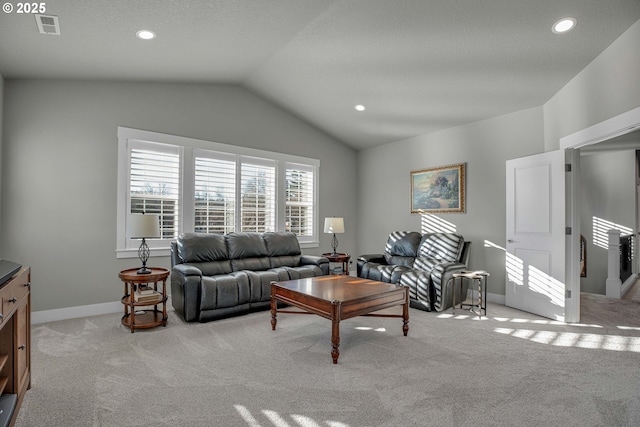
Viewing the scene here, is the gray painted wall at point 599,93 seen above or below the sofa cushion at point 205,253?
above

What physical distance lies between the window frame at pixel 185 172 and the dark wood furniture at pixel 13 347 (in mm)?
2190

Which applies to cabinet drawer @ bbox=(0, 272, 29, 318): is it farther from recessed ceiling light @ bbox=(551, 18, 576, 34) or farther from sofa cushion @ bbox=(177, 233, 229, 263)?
recessed ceiling light @ bbox=(551, 18, 576, 34)

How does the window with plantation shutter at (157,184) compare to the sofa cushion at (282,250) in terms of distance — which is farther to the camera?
the sofa cushion at (282,250)

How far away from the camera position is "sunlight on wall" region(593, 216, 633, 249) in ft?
20.5

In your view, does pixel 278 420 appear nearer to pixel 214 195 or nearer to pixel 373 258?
pixel 373 258

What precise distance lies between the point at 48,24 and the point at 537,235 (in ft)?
17.7

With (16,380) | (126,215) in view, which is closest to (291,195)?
(126,215)

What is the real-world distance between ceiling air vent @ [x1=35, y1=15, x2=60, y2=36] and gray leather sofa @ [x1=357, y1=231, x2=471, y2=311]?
14.3ft

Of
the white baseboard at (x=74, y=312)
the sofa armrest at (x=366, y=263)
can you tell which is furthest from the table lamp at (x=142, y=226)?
the sofa armrest at (x=366, y=263)

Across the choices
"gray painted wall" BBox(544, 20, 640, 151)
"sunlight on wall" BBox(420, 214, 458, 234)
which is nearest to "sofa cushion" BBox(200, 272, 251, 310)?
"sunlight on wall" BBox(420, 214, 458, 234)

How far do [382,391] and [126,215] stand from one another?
3.74 meters

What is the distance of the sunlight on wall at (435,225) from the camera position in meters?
5.52

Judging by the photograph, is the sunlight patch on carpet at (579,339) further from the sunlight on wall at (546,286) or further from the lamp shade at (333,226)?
the lamp shade at (333,226)

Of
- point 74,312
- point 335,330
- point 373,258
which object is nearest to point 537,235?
point 373,258
